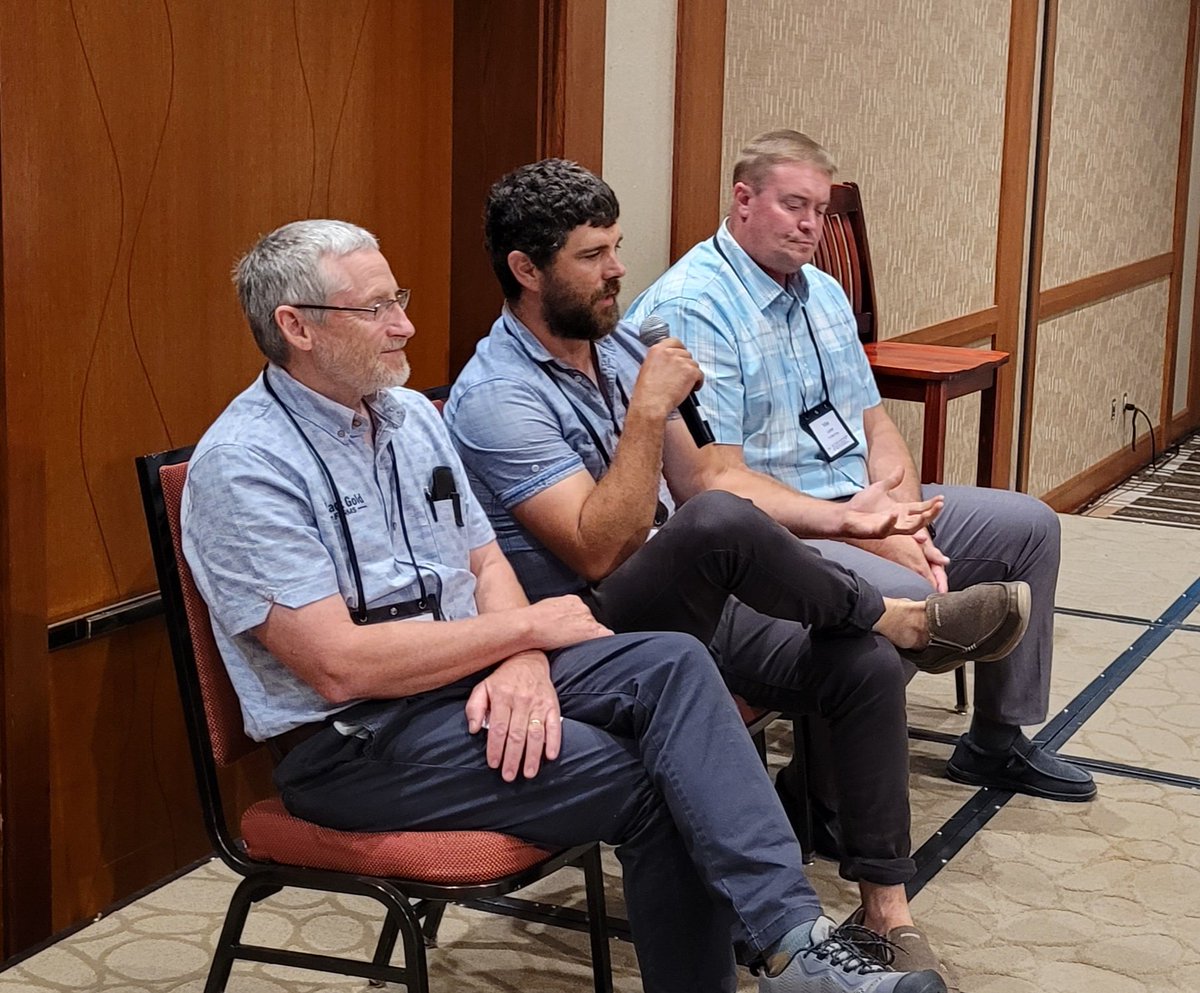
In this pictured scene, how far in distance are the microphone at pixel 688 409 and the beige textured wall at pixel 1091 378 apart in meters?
3.37

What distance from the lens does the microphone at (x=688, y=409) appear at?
2.66 metres

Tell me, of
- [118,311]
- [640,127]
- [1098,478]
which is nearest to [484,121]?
[640,127]

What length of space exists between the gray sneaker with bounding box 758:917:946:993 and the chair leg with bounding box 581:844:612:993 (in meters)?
0.32

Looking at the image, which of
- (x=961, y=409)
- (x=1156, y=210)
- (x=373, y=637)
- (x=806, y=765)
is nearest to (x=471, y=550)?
(x=373, y=637)

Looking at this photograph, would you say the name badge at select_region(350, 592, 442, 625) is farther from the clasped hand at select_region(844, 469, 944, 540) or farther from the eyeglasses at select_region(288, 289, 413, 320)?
the clasped hand at select_region(844, 469, 944, 540)

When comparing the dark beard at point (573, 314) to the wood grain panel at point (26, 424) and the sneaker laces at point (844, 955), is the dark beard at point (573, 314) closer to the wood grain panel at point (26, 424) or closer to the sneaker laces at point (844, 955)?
the wood grain panel at point (26, 424)

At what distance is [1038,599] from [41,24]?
1.97m

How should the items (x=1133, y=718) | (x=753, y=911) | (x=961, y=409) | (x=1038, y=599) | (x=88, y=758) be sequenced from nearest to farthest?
(x=753, y=911) < (x=88, y=758) < (x=1038, y=599) < (x=1133, y=718) < (x=961, y=409)

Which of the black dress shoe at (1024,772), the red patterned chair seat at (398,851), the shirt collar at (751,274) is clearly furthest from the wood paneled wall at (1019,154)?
the red patterned chair seat at (398,851)

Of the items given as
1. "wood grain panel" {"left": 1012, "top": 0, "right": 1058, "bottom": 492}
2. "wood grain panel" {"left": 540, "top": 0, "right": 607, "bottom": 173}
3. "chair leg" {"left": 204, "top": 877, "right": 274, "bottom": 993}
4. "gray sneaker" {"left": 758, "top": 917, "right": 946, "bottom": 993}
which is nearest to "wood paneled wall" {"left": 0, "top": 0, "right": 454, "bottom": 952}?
"wood grain panel" {"left": 540, "top": 0, "right": 607, "bottom": 173}

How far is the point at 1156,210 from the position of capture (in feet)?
23.9

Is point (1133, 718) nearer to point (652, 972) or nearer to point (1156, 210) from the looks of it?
point (652, 972)

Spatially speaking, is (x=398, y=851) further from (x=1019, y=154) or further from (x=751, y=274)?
(x=1019, y=154)

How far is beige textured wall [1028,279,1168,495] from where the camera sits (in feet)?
19.8
